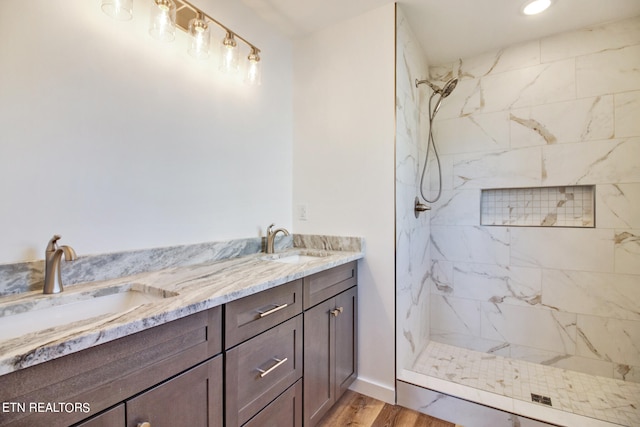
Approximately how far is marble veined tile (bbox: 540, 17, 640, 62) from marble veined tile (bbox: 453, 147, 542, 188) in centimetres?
71

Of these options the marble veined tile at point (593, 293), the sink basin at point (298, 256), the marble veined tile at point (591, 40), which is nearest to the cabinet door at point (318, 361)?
the sink basin at point (298, 256)

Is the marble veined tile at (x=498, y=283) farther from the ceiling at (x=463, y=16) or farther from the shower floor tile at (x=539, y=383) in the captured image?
the ceiling at (x=463, y=16)

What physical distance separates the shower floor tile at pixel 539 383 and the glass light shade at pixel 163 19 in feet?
8.13

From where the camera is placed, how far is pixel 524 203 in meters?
2.29

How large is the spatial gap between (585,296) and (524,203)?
76 cm

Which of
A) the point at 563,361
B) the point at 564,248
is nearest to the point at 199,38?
the point at 564,248

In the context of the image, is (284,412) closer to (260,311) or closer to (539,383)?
(260,311)

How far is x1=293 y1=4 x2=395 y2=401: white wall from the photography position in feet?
5.95

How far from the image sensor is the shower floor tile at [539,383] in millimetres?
1672

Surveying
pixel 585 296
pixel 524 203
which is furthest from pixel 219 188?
pixel 585 296

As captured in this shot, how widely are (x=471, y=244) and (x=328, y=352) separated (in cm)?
160

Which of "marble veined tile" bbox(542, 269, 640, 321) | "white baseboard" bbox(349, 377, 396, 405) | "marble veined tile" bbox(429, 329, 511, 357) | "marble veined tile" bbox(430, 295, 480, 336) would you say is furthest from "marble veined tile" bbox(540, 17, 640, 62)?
"white baseboard" bbox(349, 377, 396, 405)

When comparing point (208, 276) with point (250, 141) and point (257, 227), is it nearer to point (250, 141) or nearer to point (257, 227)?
point (257, 227)

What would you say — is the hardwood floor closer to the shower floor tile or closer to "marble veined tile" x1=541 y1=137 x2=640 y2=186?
the shower floor tile
